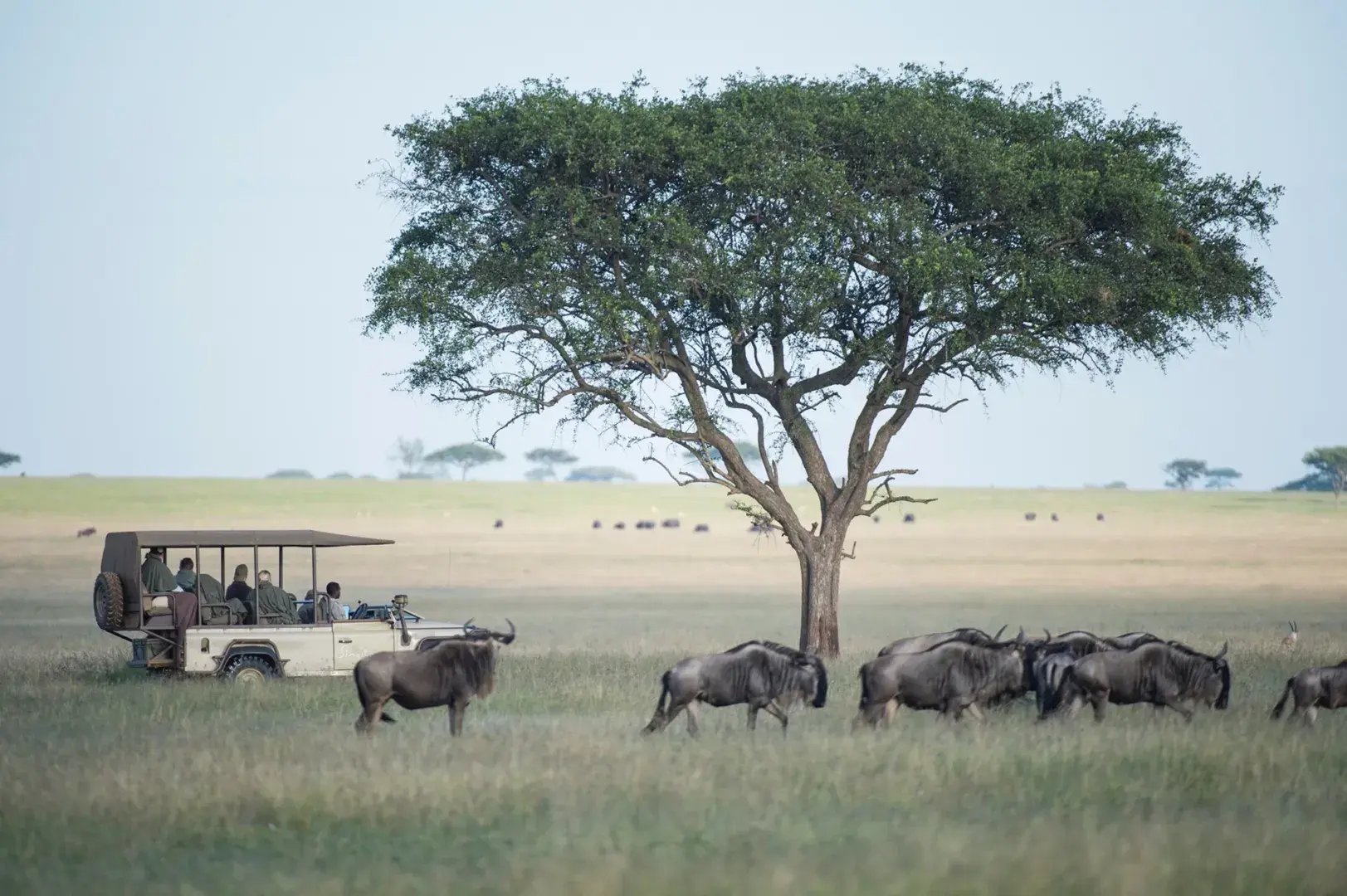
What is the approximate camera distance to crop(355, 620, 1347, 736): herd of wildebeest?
19.1 metres

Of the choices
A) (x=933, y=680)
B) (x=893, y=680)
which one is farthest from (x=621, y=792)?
(x=933, y=680)

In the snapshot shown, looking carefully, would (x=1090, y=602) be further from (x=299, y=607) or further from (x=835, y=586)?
(x=299, y=607)

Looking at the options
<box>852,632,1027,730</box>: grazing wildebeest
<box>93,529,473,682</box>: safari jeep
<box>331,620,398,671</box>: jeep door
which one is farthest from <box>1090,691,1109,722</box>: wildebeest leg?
<box>331,620,398,671</box>: jeep door

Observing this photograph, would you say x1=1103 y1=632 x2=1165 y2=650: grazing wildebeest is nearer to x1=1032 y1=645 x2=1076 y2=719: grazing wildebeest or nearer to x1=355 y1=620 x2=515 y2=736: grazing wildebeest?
x1=1032 y1=645 x2=1076 y2=719: grazing wildebeest

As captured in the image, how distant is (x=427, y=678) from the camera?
19.1 meters

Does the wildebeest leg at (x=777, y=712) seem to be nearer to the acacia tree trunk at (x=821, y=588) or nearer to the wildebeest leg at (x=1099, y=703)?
the wildebeest leg at (x=1099, y=703)

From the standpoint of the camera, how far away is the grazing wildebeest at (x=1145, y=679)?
65.4 feet

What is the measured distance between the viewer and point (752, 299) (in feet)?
96.4

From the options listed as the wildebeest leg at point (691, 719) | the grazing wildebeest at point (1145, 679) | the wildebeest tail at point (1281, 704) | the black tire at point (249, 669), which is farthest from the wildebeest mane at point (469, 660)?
the wildebeest tail at point (1281, 704)

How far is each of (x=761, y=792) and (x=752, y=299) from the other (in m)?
15.4

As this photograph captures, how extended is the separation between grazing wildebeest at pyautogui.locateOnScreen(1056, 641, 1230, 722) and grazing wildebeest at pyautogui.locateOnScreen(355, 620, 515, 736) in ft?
22.2

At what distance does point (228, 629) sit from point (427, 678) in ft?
21.1

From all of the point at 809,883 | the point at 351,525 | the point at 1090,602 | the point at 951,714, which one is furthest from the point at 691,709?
the point at 351,525

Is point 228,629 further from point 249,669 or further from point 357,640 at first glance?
point 357,640
